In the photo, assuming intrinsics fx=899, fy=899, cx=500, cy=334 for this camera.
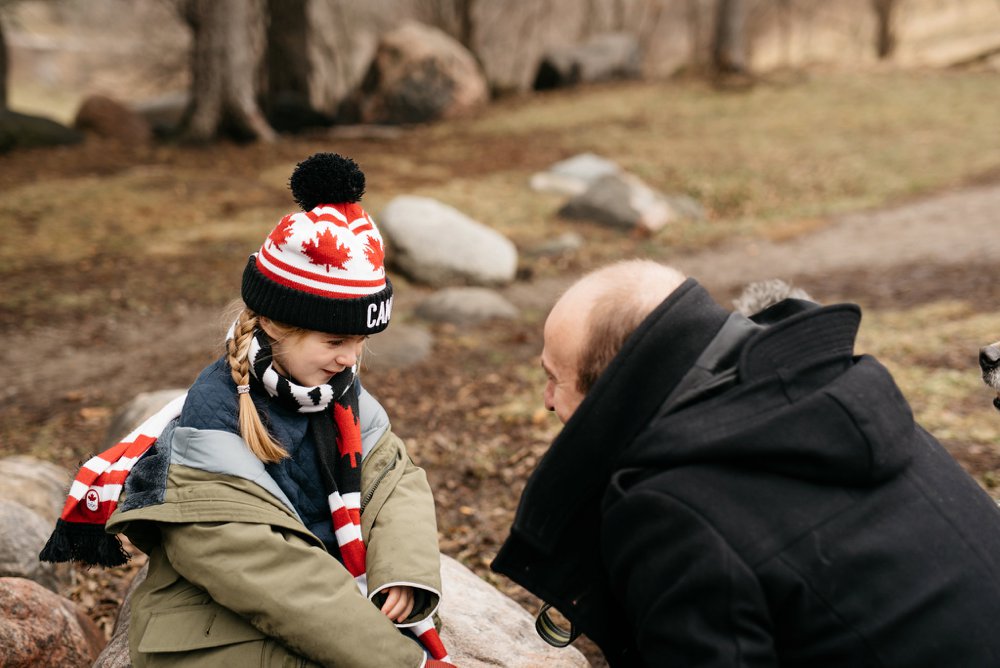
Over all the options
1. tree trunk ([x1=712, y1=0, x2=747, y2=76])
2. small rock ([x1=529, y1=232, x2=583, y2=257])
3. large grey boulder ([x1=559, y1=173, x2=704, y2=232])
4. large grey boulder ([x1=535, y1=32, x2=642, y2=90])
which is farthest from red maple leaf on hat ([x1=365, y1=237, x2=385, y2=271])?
tree trunk ([x1=712, y1=0, x2=747, y2=76])

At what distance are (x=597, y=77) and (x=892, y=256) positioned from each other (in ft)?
42.2

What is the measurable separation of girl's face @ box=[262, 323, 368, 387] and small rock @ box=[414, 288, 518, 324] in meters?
5.16

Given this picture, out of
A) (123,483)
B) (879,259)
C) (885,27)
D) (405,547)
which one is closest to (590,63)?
(885,27)

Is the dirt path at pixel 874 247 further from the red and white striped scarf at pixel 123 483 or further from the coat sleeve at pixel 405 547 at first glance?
the red and white striped scarf at pixel 123 483

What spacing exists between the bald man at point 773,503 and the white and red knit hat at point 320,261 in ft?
2.83

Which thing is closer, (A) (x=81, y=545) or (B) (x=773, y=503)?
(B) (x=773, y=503)

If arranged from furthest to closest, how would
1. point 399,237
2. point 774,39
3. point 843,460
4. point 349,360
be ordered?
point 774,39 → point 399,237 → point 349,360 → point 843,460

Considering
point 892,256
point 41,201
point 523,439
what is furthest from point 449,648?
point 41,201

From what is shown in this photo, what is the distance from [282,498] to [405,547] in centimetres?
41

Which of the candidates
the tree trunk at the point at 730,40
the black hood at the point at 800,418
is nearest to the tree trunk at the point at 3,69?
the tree trunk at the point at 730,40

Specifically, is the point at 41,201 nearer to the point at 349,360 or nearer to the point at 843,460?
the point at 349,360

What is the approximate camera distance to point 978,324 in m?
6.72

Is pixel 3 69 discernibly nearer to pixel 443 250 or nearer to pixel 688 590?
pixel 443 250

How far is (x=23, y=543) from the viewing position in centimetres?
344
